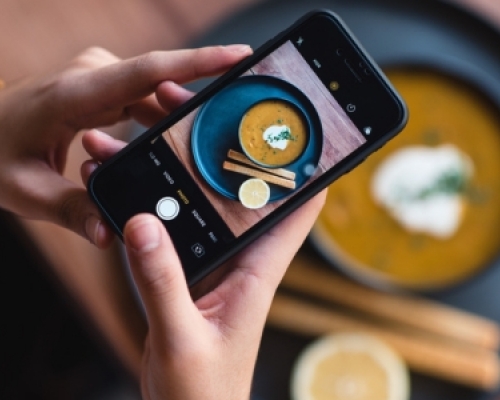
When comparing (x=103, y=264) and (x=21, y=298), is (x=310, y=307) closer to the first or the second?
(x=103, y=264)

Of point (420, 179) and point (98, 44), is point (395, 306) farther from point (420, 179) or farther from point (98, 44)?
point (98, 44)

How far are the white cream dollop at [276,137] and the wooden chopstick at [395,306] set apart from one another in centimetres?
28

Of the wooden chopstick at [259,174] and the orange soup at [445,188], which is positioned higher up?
the wooden chopstick at [259,174]

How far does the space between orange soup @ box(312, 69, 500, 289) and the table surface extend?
5.9 inches

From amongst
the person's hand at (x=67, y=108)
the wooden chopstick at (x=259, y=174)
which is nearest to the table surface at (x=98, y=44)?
the person's hand at (x=67, y=108)

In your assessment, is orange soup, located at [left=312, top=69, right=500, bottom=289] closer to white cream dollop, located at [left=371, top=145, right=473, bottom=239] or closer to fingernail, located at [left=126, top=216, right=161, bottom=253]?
white cream dollop, located at [left=371, top=145, right=473, bottom=239]

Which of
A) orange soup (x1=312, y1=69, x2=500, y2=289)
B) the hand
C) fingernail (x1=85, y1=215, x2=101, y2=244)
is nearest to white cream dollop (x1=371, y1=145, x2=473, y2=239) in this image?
orange soup (x1=312, y1=69, x2=500, y2=289)

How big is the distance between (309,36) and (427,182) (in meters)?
0.40

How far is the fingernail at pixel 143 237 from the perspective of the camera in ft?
1.63

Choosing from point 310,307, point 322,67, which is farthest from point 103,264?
point 322,67

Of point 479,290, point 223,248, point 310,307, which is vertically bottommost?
point 479,290

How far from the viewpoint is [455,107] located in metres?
0.90

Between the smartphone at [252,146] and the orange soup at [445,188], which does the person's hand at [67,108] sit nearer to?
the smartphone at [252,146]

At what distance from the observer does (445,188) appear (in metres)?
0.92
